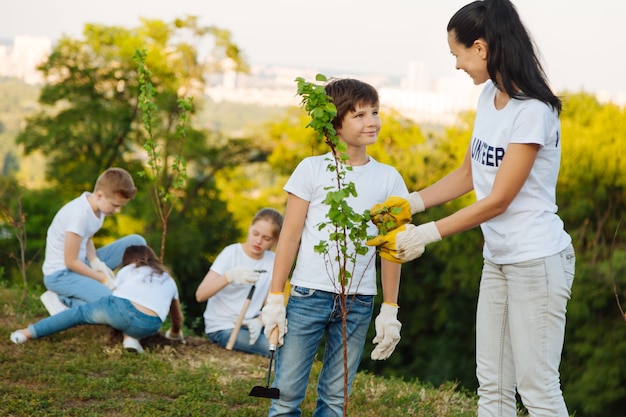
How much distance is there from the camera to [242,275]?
5629mm

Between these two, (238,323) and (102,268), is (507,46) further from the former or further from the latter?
(102,268)

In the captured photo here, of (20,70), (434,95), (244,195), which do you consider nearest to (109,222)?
(244,195)

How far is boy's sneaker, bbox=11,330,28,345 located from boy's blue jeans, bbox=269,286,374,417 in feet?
8.39

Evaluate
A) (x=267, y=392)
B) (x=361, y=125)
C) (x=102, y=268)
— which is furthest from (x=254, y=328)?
(x=361, y=125)

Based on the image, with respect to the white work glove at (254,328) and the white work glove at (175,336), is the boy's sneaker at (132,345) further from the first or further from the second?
the white work glove at (254,328)

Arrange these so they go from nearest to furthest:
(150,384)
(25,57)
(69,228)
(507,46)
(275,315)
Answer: (507,46)
(275,315)
(150,384)
(69,228)
(25,57)

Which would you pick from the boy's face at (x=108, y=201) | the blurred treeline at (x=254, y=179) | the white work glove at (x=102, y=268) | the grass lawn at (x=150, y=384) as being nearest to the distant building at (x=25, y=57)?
the blurred treeline at (x=254, y=179)

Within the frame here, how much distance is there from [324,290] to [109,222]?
22.3 meters

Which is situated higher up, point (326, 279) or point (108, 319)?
point (326, 279)

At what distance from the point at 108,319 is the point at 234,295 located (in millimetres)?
1086

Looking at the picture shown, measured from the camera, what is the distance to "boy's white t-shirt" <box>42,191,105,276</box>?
5934mm

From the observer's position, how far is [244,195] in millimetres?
29578

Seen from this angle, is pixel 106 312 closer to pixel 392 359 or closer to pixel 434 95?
pixel 392 359

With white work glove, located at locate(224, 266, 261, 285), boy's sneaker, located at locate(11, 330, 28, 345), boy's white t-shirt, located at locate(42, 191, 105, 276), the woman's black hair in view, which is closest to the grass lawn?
boy's sneaker, located at locate(11, 330, 28, 345)
